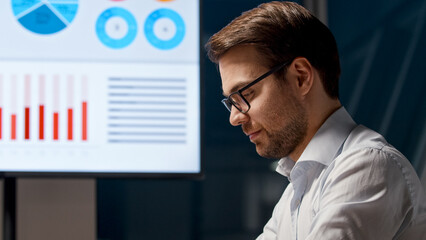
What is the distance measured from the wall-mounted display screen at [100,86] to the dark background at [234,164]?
14 centimetres

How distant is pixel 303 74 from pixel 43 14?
910 mm

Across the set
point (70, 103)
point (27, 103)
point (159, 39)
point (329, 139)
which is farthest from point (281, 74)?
point (27, 103)

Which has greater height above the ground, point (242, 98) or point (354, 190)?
point (242, 98)

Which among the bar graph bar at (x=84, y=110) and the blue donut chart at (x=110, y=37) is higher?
the blue donut chart at (x=110, y=37)

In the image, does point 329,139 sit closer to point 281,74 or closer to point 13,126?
point 281,74

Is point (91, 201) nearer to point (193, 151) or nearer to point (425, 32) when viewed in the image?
point (193, 151)

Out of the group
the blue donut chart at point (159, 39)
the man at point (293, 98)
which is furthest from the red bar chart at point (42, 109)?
the man at point (293, 98)

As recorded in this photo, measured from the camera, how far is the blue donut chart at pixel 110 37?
1.73 m

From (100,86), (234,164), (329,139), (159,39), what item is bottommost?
(234,164)

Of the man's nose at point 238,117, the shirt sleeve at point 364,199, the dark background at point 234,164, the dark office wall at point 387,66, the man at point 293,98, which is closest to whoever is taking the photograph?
the shirt sleeve at point 364,199

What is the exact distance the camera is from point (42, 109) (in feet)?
5.52

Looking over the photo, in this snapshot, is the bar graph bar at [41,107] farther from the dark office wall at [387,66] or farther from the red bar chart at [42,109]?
the dark office wall at [387,66]

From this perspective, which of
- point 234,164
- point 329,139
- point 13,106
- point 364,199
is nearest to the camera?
point 364,199

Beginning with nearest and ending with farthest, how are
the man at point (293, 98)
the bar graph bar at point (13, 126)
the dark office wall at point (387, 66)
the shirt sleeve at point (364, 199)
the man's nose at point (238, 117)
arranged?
the shirt sleeve at point (364, 199) → the man at point (293, 98) → the man's nose at point (238, 117) → the dark office wall at point (387, 66) → the bar graph bar at point (13, 126)
